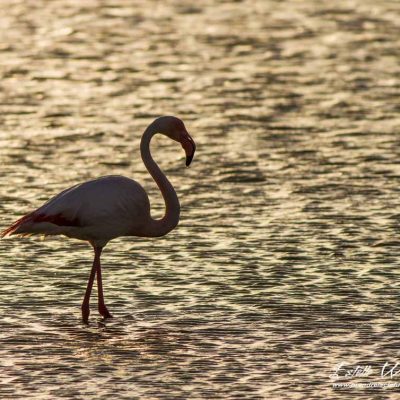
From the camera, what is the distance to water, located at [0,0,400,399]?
35.3 ft

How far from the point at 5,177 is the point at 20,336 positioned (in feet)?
17.5

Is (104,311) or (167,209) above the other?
(167,209)

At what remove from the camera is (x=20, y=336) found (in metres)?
11.2

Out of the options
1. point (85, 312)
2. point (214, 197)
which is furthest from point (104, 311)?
point (214, 197)

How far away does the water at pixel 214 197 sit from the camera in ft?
35.3

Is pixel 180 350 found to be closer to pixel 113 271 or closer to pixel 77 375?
pixel 77 375

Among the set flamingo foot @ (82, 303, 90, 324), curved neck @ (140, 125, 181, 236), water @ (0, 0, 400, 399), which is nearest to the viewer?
water @ (0, 0, 400, 399)

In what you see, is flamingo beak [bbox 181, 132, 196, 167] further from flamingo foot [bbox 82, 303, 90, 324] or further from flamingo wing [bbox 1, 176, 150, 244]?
flamingo foot [bbox 82, 303, 90, 324]

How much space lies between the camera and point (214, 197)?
15.6m

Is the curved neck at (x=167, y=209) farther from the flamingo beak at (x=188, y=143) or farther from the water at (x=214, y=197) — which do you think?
the water at (x=214, y=197)

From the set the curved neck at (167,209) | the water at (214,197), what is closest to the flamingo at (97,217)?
the curved neck at (167,209)

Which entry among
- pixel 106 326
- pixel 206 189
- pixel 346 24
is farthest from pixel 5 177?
pixel 346 24

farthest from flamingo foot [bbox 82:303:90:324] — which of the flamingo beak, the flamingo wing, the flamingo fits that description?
the flamingo beak

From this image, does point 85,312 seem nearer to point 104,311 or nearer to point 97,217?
point 104,311
